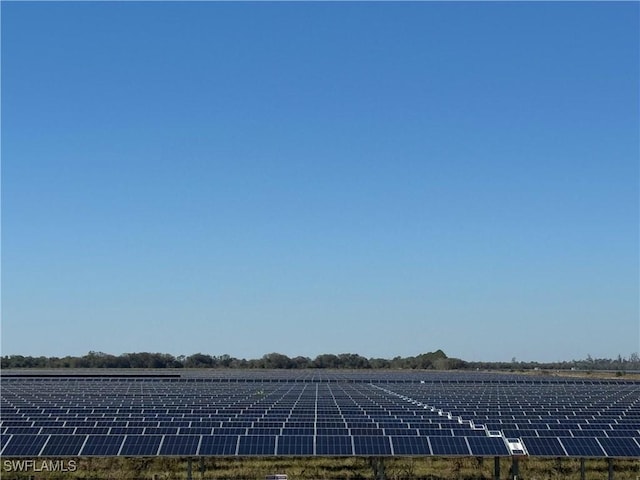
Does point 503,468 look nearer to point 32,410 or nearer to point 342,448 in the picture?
point 342,448

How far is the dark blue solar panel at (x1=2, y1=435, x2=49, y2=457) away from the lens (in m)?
22.7

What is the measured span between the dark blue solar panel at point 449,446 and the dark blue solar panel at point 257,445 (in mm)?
4514

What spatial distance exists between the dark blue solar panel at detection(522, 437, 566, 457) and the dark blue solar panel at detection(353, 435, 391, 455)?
13.9 ft

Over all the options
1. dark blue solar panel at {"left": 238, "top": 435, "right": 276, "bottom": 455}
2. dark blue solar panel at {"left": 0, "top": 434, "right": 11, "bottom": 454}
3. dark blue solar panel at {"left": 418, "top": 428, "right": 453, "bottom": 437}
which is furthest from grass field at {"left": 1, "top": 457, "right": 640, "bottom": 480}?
dark blue solar panel at {"left": 238, "top": 435, "right": 276, "bottom": 455}

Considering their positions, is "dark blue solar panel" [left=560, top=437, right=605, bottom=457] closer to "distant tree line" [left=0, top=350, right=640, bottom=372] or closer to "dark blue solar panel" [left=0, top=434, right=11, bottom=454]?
"dark blue solar panel" [left=0, top=434, right=11, bottom=454]

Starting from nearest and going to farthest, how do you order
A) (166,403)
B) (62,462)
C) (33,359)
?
(62,462) → (166,403) → (33,359)

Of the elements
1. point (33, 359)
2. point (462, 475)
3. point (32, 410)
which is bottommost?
point (462, 475)

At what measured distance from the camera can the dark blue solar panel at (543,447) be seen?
75.1 ft

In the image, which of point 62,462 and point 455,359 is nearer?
point 62,462

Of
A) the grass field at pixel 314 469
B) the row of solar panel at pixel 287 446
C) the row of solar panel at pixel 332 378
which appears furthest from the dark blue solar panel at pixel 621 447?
the row of solar panel at pixel 332 378

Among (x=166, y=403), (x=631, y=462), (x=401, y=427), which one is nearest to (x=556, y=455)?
(x=401, y=427)

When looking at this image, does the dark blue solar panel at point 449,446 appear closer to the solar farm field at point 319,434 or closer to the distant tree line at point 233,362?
the solar farm field at point 319,434

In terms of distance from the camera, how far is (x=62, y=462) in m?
27.8

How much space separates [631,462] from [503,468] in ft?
18.7
